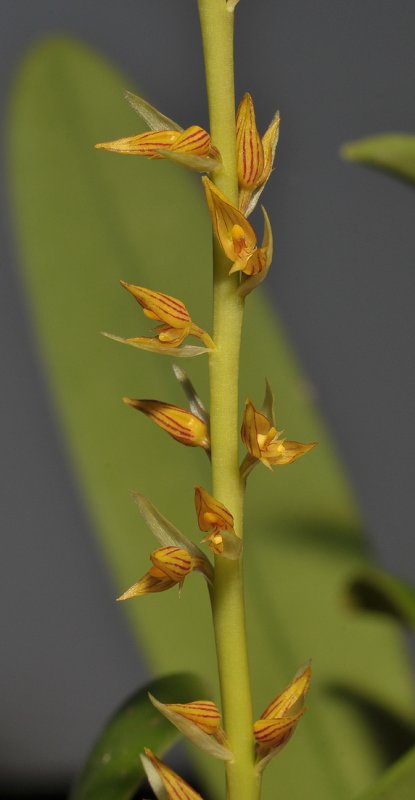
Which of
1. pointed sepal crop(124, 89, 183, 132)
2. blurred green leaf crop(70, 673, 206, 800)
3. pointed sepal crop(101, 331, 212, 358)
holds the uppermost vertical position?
pointed sepal crop(124, 89, 183, 132)

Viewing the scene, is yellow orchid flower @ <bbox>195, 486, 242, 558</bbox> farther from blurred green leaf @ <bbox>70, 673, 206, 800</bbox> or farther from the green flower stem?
blurred green leaf @ <bbox>70, 673, 206, 800</bbox>

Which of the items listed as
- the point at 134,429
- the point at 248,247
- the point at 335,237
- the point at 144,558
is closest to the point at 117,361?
the point at 134,429

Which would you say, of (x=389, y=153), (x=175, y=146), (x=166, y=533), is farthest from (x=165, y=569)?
Answer: (x=389, y=153)

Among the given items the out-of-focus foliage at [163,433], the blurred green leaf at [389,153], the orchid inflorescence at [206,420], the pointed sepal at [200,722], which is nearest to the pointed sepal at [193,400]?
the orchid inflorescence at [206,420]

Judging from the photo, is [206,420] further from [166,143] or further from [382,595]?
[382,595]

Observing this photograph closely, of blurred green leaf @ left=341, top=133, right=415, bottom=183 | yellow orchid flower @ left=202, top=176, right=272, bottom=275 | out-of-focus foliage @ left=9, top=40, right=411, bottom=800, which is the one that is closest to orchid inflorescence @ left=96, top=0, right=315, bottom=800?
yellow orchid flower @ left=202, top=176, right=272, bottom=275
